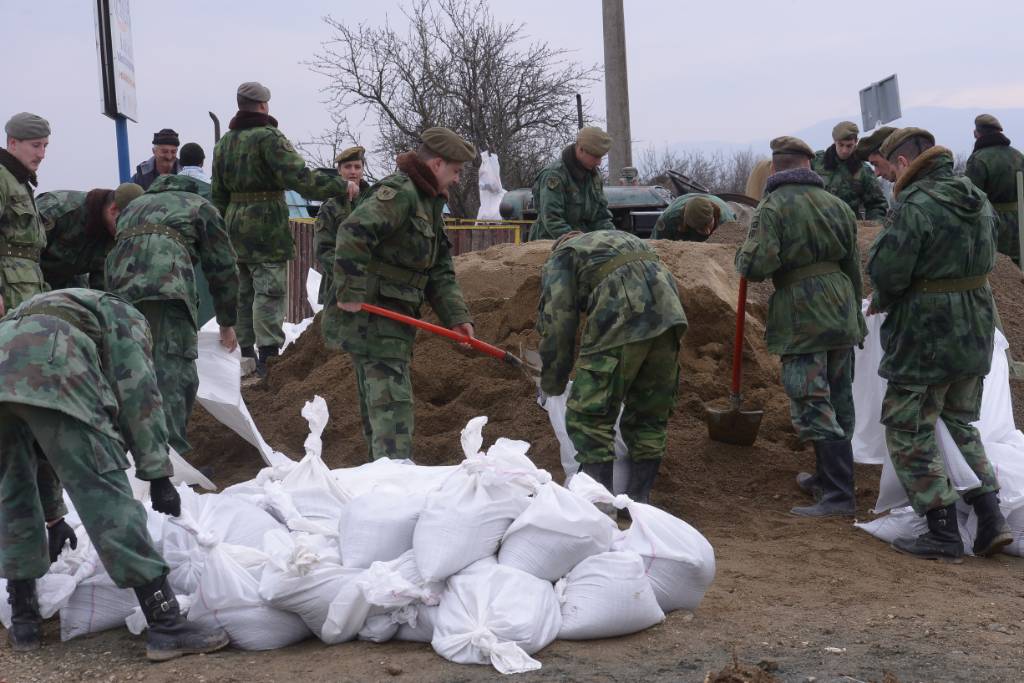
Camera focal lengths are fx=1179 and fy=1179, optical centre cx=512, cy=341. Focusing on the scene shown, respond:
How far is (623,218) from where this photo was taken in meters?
13.7

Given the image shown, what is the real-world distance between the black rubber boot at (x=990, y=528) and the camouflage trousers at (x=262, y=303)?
433 cm

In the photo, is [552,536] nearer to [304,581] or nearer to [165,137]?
[304,581]

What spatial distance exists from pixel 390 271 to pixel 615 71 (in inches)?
332

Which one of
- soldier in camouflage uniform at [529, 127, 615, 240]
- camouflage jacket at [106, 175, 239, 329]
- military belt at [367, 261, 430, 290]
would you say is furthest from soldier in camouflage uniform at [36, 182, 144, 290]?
soldier in camouflage uniform at [529, 127, 615, 240]

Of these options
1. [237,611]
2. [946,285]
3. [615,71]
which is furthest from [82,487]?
[615,71]

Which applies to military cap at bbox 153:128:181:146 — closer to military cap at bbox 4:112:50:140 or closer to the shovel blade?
military cap at bbox 4:112:50:140

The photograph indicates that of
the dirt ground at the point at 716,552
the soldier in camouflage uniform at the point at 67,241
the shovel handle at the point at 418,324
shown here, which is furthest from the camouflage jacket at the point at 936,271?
the soldier in camouflage uniform at the point at 67,241

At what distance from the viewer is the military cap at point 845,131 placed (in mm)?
8781

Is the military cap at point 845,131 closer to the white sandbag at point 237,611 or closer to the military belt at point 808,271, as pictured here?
the military belt at point 808,271

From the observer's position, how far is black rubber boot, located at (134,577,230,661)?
3.52 meters

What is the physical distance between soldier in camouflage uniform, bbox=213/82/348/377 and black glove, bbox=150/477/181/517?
139 inches

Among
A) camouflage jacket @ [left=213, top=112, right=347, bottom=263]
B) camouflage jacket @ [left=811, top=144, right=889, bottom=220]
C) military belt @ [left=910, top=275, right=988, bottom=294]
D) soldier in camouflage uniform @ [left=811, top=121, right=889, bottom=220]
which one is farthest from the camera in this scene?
camouflage jacket @ [left=811, top=144, right=889, bottom=220]

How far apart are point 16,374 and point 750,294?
16.3 ft

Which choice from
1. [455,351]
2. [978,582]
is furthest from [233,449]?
[978,582]
